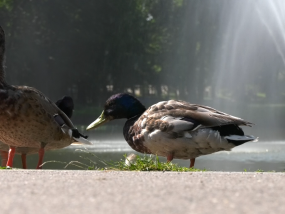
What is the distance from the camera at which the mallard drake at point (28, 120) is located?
25.5ft

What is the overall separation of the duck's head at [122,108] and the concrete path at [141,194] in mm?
3815

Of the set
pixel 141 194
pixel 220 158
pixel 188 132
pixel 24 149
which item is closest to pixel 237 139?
pixel 188 132

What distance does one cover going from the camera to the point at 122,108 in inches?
366

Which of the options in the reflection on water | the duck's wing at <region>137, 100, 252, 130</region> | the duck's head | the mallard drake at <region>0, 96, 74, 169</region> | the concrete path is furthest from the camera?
the reflection on water

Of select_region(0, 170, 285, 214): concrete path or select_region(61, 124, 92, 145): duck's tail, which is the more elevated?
select_region(61, 124, 92, 145): duck's tail

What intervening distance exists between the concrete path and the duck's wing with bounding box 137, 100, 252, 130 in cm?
230

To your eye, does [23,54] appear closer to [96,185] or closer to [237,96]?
[237,96]

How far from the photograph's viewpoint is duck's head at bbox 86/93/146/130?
30.4 feet

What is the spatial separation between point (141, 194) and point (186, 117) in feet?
12.3

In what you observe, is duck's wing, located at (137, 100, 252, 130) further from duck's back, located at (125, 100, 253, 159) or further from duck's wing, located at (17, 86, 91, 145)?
duck's wing, located at (17, 86, 91, 145)

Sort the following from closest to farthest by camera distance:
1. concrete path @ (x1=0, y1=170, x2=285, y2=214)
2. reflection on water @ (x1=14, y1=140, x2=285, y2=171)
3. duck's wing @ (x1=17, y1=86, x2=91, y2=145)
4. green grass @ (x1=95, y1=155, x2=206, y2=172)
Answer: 1. concrete path @ (x1=0, y1=170, x2=285, y2=214)
2. green grass @ (x1=95, y1=155, x2=206, y2=172)
3. duck's wing @ (x1=17, y1=86, x2=91, y2=145)
4. reflection on water @ (x1=14, y1=140, x2=285, y2=171)

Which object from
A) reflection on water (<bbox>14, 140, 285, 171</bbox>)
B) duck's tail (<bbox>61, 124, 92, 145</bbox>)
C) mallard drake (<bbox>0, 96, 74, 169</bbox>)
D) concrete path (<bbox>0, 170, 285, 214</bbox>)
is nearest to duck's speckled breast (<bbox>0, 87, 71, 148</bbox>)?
duck's tail (<bbox>61, 124, 92, 145</bbox>)

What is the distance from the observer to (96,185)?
4645 mm

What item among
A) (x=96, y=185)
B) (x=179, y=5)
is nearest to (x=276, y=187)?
(x=96, y=185)
